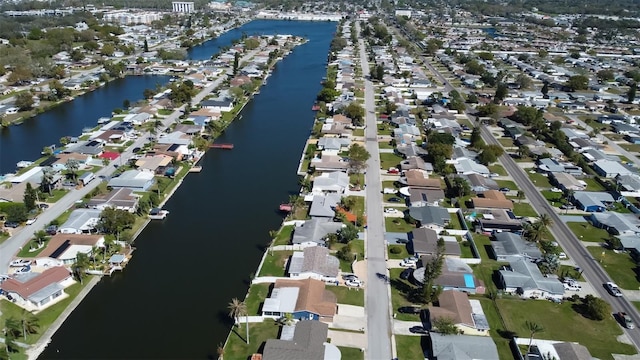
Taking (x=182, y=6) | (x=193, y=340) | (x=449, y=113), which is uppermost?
(x=182, y=6)

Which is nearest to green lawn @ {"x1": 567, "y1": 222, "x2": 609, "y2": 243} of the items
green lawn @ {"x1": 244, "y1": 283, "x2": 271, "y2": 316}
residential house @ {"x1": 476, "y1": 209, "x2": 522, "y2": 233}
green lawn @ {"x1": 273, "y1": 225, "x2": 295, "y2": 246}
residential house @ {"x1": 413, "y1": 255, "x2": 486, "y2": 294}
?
residential house @ {"x1": 476, "y1": 209, "x2": 522, "y2": 233}

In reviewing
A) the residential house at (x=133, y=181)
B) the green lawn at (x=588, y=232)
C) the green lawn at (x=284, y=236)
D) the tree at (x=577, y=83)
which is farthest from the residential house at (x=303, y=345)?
the tree at (x=577, y=83)

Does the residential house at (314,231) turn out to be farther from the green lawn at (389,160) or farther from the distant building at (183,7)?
the distant building at (183,7)

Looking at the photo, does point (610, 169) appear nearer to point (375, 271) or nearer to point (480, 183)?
point (480, 183)

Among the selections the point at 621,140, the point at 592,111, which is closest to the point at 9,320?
the point at 621,140

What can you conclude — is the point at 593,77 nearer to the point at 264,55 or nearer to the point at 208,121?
the point at 264,55

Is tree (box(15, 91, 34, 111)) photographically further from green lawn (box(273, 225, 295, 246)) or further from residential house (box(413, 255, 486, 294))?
residential house (box(413, 255, 486, 294))
